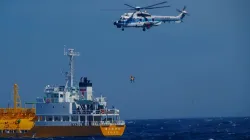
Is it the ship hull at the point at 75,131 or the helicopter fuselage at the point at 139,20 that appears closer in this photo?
the ship hull at the point at 75,131

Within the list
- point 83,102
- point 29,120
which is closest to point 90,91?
point 83,102

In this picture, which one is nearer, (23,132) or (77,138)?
(77,138)

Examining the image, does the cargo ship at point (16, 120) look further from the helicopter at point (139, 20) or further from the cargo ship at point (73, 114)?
the helicopter at point (139, 20)

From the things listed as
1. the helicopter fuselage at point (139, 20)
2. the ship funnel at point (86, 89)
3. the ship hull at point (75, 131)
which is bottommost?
the ship hull at point (75, 131)

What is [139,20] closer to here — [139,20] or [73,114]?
[139,20]

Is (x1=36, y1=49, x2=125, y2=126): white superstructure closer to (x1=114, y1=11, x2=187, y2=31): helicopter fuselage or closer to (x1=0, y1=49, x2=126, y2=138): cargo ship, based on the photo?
(x1=0, y1=49, x2=126, y2=138): cargo ship

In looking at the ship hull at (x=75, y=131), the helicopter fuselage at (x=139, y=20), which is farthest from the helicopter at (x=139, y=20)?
the ship hull at (x=75, y=131)

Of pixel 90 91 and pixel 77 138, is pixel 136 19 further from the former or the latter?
pixel 77 138
